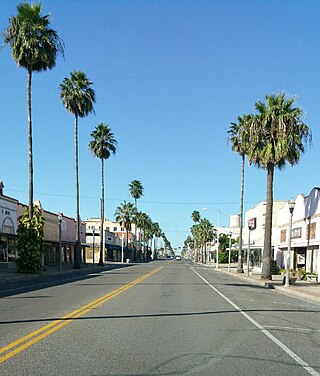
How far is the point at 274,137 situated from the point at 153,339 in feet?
88.4

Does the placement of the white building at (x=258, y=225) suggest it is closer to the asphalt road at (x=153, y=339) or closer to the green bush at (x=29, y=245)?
the green bush at (x=29, y=245)

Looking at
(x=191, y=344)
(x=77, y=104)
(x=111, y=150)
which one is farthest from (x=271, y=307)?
(x=111, y=150)

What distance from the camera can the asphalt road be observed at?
25.6 ft

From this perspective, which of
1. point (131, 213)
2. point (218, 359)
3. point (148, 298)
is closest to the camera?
point (218, 359)

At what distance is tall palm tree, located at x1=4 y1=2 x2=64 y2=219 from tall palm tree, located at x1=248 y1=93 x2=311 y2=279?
15562 mm

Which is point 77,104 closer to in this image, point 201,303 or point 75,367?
point 201,303

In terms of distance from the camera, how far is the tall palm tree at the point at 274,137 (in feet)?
113

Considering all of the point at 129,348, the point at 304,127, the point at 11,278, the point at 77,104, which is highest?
the point at 77,104

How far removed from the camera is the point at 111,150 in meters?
64.2

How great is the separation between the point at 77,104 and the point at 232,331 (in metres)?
40.8

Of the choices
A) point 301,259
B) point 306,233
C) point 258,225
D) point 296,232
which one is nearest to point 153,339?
point 306,233

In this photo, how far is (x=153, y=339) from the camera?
10.3 meters

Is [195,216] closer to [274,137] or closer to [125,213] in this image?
[125,213]

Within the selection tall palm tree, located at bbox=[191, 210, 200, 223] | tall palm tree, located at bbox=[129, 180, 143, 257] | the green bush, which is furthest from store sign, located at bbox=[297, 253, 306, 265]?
tall palm tree, located at bbox=[191, 210, 200, 223]
